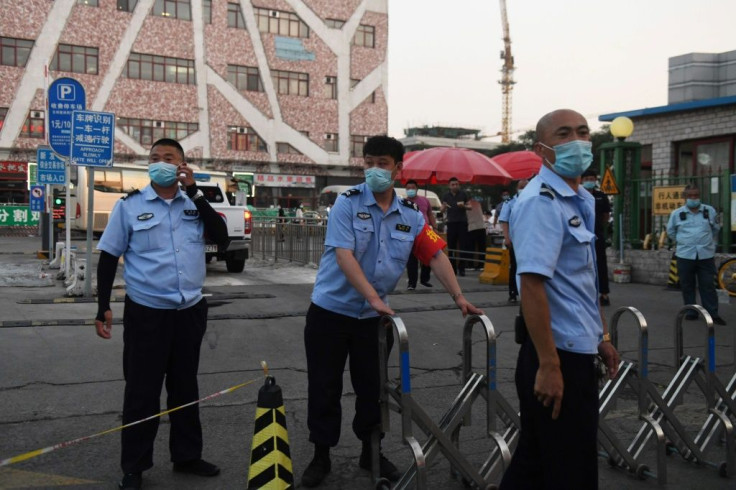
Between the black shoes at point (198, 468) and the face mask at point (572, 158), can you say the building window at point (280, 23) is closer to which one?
the black shoes at point (198, 468)

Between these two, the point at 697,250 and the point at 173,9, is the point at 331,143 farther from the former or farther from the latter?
the point at 697,250

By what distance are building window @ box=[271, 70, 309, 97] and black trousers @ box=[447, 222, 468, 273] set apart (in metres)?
36.3

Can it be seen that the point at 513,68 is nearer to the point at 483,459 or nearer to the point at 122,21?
the point at 122,21

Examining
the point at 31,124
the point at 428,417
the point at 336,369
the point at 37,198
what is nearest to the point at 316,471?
the point at 336,369

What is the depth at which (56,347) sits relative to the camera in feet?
26.0

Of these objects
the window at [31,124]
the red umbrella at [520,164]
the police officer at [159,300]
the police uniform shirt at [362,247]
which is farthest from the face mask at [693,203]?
the window at [31,124]

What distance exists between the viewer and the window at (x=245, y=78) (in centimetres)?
4856

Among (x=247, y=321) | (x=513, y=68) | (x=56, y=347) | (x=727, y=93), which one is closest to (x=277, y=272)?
(x=247, y=321)

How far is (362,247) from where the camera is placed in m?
4.23

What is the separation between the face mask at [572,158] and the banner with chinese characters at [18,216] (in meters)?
36.8

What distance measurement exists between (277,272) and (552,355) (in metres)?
14.0

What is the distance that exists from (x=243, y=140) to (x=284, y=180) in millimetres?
3836

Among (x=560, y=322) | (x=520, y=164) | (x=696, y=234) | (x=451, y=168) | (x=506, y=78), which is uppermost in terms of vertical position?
(x=506, y=78)

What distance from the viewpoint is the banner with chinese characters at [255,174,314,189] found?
163 ft
